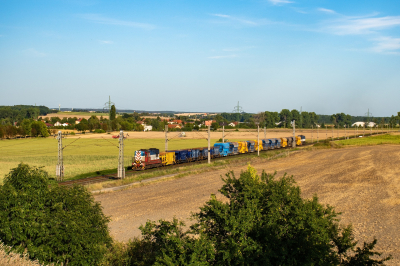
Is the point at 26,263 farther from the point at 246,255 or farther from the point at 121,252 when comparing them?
the point at 246,255

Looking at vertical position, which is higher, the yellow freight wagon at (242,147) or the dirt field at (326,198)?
the yellow freight wagon at (242,147)

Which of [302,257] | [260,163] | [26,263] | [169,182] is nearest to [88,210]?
[26,263]

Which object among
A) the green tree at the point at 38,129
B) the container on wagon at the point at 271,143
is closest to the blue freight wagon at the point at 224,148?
the container on wagon at the point at 271,143

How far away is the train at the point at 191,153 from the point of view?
164ft

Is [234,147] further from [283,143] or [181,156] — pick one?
[283,143]

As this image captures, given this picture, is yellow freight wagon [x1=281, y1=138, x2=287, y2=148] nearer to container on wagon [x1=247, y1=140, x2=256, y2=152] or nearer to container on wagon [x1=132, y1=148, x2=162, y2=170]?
container on wagon [x1=247, y1=140, x2=256, y2=152]

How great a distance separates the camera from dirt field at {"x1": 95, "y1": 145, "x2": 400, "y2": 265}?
2189 cm

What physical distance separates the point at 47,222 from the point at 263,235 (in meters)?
7.26

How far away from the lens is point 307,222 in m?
10.2

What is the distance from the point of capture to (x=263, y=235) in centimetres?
1037

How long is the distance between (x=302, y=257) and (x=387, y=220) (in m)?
17.5

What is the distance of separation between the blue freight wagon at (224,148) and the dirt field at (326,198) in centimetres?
1445

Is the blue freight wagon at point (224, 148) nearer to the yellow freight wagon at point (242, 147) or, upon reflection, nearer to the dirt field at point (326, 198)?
the yellow freight wagon at point (242, 147)

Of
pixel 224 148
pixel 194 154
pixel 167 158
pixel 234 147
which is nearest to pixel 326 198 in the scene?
pixel 167 158
